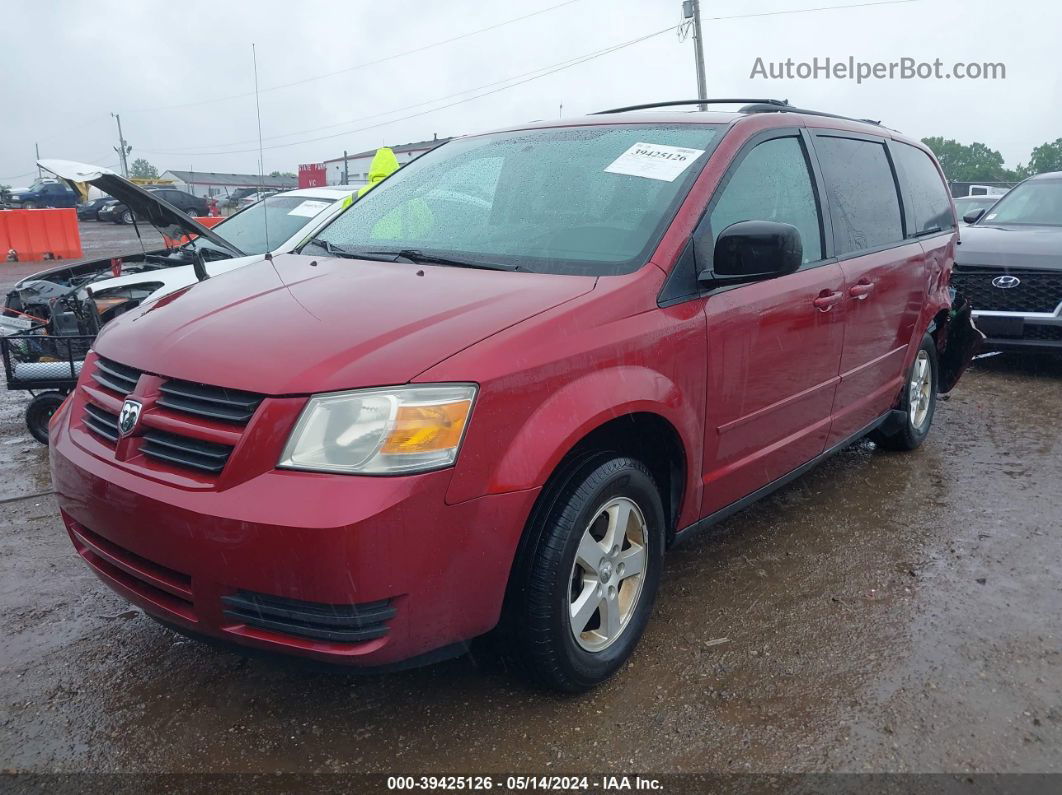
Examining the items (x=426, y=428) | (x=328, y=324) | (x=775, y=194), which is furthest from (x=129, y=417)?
(x=775, y=194)

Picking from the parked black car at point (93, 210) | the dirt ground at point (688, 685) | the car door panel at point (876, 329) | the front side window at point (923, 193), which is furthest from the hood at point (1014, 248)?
the parked black car at point (93, 210)

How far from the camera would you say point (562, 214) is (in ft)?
9.91

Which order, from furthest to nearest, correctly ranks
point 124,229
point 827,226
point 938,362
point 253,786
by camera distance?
point 124,229 → point 938,362 → point 827,226 → point 253,786

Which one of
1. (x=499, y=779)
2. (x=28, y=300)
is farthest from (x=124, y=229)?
(x=499, y=779)

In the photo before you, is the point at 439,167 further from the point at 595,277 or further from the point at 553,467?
the point at 553,467

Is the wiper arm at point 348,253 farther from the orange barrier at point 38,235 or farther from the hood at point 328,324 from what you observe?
the orange barrier at point 38,235

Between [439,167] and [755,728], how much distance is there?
8.30 ft

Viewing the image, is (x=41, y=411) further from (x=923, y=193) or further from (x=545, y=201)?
(x=923, y=193)

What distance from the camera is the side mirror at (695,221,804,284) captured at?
271cm

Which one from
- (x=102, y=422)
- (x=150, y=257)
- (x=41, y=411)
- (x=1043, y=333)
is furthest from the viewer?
(x=1043, y=333)

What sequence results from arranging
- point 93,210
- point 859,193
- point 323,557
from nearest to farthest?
point 323,557, point 859,193, point 93,210

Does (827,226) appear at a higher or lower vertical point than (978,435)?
higher

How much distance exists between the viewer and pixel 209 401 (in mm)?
2215

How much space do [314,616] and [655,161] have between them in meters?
1.98
